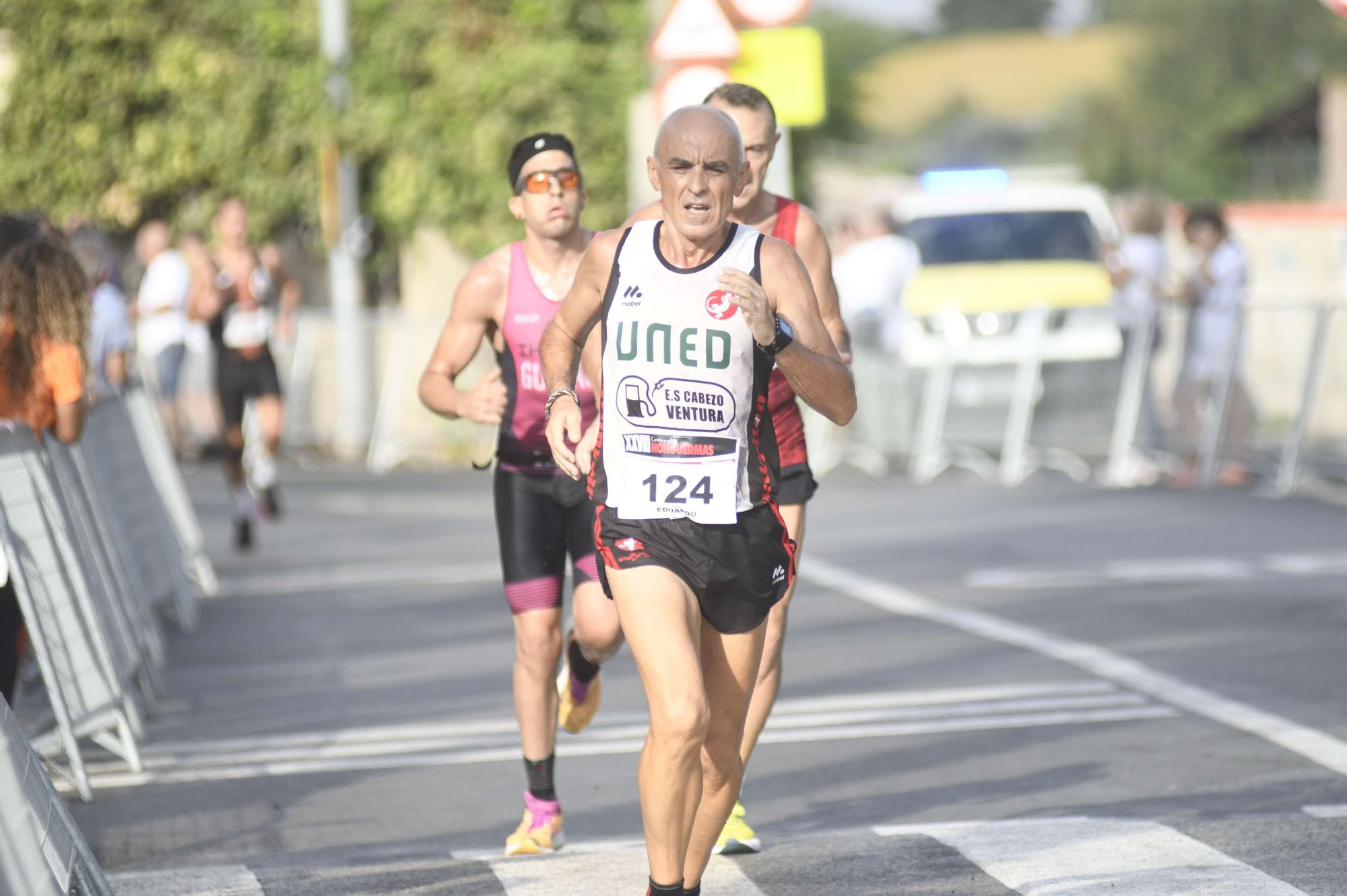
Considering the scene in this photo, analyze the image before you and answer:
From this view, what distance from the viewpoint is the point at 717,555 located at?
16.8 feet

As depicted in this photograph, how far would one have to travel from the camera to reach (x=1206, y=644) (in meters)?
9.88

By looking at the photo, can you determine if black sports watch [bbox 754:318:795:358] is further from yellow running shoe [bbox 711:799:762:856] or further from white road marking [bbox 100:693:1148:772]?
white road marking [bbox 100:693:1148:772]

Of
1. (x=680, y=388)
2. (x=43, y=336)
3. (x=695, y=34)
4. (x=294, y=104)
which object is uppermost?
(x=695, y=34)

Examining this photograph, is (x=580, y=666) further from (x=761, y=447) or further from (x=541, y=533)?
(x=761, y=447)

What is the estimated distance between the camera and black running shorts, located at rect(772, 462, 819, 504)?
21.1 feet

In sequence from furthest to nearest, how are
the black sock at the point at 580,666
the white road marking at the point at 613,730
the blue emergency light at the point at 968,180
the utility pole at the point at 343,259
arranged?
the utility pole at the point at 343,259, the blue emergency light at the point at 968,180, the white road marking at the point at 613,730, the black sock at the point at 580,666

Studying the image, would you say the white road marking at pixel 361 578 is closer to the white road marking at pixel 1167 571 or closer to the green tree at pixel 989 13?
the white road marking at pixel 1167 571

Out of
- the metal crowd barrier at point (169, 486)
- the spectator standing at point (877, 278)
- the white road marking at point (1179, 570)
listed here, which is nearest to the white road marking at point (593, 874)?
the metal crowd barrier at point (169, 486)

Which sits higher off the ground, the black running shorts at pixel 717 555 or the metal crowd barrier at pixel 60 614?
the black running shorts at pixel 717 555

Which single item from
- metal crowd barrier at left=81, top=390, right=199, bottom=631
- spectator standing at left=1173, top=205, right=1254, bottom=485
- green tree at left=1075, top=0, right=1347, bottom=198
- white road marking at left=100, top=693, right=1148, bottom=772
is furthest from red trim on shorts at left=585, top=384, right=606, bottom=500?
green tree at left=1075, top=0, right=1347, bottom=198

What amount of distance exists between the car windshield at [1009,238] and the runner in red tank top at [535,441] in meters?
13.5

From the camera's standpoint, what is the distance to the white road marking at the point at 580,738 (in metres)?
7.79

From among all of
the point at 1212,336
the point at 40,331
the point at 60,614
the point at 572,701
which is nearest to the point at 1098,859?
the point at 572,701

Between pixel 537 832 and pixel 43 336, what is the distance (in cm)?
248
